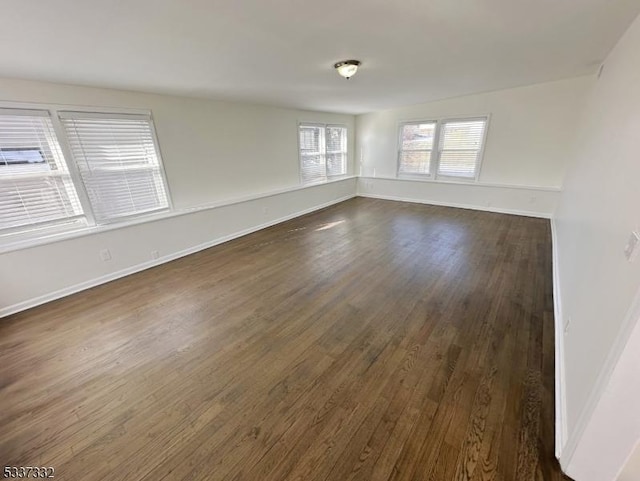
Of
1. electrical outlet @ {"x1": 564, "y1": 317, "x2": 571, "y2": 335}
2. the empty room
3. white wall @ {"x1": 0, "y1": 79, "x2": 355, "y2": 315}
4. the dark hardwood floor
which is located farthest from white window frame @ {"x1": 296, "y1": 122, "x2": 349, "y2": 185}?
electrical outlet @ {"x1": 564, "y1": 317, "x2": 571, "y2": 335}

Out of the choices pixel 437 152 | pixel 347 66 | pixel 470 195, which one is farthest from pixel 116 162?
pixel 470 195

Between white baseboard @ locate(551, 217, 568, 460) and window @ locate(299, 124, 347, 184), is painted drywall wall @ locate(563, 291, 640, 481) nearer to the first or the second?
white baseboard @ locate(551, 217, 568, 460)

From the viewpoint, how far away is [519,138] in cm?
489

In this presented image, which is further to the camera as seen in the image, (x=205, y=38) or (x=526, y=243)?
(x=526, y=243)

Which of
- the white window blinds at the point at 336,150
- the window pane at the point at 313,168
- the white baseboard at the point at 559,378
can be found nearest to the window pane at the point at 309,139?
the window pane at the point at 313,168

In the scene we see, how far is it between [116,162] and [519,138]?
6574 mm

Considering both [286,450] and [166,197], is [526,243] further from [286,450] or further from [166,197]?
[166,197]

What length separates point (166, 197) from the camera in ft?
12.0

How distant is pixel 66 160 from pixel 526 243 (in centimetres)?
602

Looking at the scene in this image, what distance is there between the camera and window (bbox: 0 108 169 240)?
2.51 metres

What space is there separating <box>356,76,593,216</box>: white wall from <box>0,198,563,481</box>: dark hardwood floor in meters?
2.39

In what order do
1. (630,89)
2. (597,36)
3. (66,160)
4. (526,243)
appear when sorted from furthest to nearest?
(526,243)
(66,160)
(597,36)
(630,89)

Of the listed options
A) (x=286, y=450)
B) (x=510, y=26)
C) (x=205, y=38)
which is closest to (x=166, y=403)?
(x=286, y=450)

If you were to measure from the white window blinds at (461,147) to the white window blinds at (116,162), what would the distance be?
558cm
